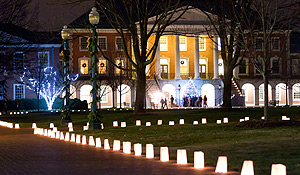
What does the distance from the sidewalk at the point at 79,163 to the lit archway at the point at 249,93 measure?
60.3 m

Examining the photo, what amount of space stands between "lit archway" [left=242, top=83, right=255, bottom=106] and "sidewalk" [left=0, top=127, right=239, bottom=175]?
198ft

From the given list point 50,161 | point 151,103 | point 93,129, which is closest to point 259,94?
point 151,103

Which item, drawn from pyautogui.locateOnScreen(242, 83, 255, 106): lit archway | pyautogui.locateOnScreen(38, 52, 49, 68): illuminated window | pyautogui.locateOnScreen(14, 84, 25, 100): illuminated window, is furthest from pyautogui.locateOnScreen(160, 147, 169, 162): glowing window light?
pyautogui.locateOnScreen(242, 83, 255, 106): lit archway

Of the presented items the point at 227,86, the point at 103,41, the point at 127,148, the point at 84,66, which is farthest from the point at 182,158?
the point at 84,66

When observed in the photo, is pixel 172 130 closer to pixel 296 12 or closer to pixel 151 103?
pixel 296 12

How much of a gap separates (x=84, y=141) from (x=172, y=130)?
527cm

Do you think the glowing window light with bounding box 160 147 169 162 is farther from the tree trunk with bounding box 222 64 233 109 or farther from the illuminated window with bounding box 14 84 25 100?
the illuminated window with bounding box 14 84 25 100

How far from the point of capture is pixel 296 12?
25844mm

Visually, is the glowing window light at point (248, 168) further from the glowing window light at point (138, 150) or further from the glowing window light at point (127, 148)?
the glowing window light at point (127, 148)

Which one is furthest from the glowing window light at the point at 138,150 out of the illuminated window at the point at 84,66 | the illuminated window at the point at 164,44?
the illuminated window at the point at 84,66

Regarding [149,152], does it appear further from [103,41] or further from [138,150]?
[103,41]

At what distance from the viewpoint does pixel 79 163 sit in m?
15.2

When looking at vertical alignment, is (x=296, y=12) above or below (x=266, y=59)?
above

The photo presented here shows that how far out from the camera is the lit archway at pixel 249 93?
78500 millimetres
